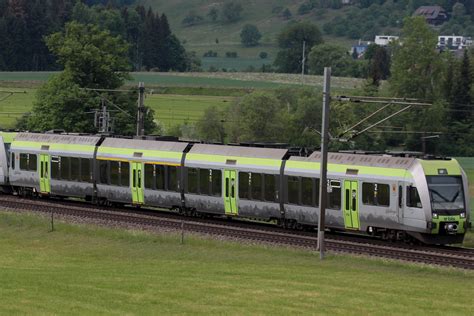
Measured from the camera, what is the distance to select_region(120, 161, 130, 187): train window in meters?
60.5

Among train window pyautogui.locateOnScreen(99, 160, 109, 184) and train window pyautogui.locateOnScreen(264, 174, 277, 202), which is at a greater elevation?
train window pyautogui.locateOnScreen(264, 174, 277, 202)

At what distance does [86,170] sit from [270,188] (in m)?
14.2

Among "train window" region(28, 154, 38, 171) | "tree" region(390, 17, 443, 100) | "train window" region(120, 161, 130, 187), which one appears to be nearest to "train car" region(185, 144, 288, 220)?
"train window" region(120, 161, 130, 187)

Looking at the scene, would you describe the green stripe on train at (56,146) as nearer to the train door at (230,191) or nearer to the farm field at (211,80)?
the train door at (230,191)

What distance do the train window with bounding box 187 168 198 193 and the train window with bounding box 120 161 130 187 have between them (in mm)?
4654

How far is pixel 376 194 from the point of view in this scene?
4738 cm

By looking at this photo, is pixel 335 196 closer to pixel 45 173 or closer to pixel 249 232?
pixel 249 232

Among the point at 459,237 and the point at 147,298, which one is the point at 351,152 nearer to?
the point at 459,237

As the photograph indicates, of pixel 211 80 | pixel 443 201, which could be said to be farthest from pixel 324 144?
pixel 211 80

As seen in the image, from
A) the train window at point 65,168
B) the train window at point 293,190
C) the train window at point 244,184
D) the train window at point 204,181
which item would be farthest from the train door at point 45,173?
the train window at point 293,190

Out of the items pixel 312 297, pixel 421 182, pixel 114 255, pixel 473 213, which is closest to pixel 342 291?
pixel 312 297

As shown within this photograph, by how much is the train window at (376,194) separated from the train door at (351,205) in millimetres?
420

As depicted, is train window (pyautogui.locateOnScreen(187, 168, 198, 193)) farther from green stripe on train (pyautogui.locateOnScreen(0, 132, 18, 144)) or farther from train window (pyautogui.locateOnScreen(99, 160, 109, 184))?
green stripe on train (pyautogui.locateOnScreen(0, 132, 18, 144))

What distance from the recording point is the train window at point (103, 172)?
6216 cm
